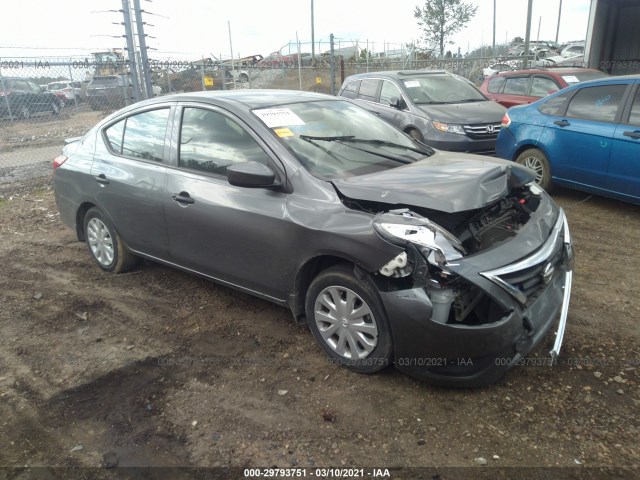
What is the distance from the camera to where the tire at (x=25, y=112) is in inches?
423

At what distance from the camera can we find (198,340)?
3.71m

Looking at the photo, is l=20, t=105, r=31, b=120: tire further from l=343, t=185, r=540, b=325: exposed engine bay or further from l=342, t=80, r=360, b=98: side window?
l=343, t=185, r=540, b=325: exposed engine bay

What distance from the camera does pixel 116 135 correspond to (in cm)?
466

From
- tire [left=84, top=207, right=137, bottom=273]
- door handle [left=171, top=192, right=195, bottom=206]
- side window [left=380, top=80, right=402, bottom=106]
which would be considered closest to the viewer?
door handle [left=171, top=192, right=195, bottom=206]

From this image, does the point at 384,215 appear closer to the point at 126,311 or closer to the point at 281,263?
the point at 281,263

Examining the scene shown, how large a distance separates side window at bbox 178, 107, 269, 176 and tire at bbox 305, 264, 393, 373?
0.98m

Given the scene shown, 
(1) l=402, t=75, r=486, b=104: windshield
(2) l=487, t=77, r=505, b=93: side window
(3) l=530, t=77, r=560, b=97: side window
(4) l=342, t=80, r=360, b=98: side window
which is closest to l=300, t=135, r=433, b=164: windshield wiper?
(1) l=402, t=75, r=486, b=104: windshield

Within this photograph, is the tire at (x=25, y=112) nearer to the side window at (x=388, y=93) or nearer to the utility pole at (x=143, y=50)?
the utility pole at (x=143, y=50)

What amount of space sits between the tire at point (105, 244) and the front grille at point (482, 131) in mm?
5434

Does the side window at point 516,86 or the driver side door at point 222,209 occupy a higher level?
the side window at point 516,86

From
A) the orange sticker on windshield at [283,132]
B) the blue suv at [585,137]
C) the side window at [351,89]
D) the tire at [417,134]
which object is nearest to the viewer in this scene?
the orange sticker on windshield at [283,132]

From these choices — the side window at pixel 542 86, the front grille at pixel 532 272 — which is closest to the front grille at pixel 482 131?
the side window at pixel 542 86

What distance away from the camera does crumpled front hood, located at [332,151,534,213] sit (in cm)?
295

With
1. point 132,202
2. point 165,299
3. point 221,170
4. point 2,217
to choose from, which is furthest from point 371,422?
point 2,217
